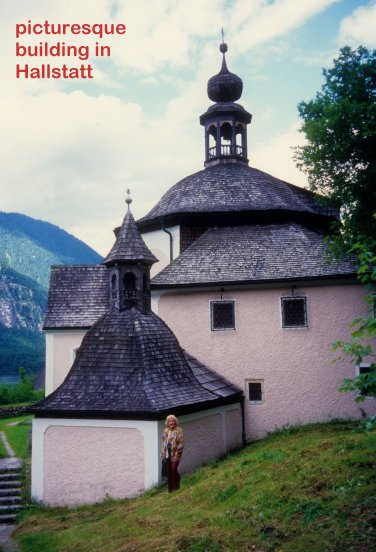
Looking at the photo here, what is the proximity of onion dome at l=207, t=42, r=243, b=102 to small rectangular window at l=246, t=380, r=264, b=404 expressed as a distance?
1307 cm

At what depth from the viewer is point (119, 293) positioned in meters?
14.6

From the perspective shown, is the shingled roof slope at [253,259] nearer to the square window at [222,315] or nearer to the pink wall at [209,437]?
the square window at [222,315]

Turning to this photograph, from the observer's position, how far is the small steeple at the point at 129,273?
48.2 feet

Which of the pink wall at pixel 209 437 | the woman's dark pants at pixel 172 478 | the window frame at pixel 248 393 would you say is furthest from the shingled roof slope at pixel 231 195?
the woman's dark pants at pixel 172 478

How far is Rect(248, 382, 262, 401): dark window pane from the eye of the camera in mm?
15688

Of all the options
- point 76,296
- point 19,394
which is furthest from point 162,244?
point 19,394

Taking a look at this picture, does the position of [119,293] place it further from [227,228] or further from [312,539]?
[312,539]

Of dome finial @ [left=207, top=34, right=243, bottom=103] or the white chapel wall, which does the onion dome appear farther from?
the white chapel wall

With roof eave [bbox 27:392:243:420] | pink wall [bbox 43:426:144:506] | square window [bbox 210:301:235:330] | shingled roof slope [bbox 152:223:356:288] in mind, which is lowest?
pink wall [bbox 43:426:144:506]

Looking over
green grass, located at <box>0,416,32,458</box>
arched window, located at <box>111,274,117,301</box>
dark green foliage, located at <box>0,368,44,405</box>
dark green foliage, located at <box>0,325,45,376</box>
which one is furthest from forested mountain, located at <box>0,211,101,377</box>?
arched window, located at <box>111,274,117,301</box>

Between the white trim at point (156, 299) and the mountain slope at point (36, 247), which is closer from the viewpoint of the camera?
the white trim at point (156, 299)

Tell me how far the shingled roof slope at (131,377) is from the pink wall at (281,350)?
1519 mm

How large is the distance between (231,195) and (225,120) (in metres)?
4.87

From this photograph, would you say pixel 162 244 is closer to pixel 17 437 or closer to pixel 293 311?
pixel 293 311
